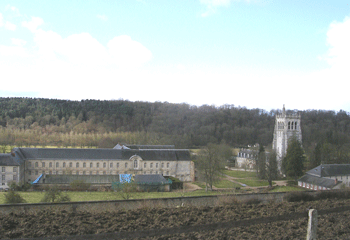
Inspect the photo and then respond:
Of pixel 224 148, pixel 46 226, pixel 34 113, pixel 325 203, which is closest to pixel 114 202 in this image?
pixel 46 226

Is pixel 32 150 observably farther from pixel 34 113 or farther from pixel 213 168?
pixel 34 113

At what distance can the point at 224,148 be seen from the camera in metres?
56.1

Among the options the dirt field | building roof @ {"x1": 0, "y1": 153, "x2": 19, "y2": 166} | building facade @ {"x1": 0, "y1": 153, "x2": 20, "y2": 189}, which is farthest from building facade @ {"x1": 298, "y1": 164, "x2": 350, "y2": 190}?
building roof @ {"x1": 0, "y1": 153, "x2": 19, "y2": 166}

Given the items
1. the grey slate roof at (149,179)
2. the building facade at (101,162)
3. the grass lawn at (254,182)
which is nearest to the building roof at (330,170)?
the grass lawn at (254,182)

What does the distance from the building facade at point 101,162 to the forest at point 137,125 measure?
63.8 feet

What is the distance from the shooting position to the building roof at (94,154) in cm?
3731

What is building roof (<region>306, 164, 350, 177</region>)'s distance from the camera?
33688mm

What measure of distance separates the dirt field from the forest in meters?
49.4

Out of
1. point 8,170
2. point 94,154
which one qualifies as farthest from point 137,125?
point 8,170

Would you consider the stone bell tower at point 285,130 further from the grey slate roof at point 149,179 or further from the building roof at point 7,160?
the building roof at point 7,160

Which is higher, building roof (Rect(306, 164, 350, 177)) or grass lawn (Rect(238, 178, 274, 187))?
building roof (Rect(306, 164, 350, 177))

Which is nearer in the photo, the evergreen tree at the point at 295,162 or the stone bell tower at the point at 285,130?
the evergreen tree at the point at 295,162

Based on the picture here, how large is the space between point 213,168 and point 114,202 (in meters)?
22.6

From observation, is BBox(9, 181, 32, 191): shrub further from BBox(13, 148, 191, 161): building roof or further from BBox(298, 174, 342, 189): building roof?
BBox(298, 174, 342, 189): building roof
